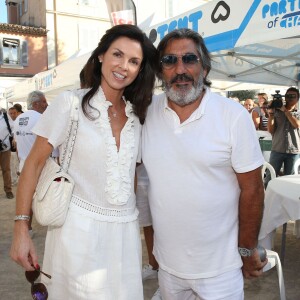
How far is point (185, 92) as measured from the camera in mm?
1604

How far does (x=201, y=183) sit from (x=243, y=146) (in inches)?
9.0

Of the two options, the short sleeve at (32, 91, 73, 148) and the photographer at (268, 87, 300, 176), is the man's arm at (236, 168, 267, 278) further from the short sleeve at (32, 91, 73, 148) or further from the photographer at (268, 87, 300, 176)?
the photographer at (268, 87, 300, 176)

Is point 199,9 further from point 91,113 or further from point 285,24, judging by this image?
point 91,113

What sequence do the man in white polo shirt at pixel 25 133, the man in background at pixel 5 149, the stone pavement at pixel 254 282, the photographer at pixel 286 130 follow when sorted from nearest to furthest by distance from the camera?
the stone pavement at pixel 254 282 < the man in white polo shirt at pixel 25 133 < the photographer at pixel 286 130 < the man in background at pixel 5 149

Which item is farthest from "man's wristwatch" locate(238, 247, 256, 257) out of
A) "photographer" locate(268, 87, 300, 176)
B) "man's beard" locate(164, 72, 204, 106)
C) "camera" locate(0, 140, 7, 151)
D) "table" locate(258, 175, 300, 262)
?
"camera" locate(0, 140, 7, 151)

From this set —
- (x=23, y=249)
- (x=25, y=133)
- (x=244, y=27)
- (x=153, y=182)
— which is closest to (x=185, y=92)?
(x=153, y=182)

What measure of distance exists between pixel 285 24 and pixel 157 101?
A: 1.56 metres

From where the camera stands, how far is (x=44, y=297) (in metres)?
1.48

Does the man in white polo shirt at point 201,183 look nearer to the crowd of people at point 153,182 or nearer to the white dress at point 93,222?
the crowd of people at point 153,182

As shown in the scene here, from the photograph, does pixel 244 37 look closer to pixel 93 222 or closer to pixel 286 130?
pixel 93 222

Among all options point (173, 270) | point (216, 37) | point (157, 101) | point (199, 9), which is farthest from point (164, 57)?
point (199, 9)

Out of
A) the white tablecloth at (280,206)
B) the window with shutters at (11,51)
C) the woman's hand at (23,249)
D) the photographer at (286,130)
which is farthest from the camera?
the window with shutters at (11,51)

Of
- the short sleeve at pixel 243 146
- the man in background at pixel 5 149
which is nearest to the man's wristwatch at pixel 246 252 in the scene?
the short sleeve at pixel 243 146

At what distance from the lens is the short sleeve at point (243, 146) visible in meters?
1.49
